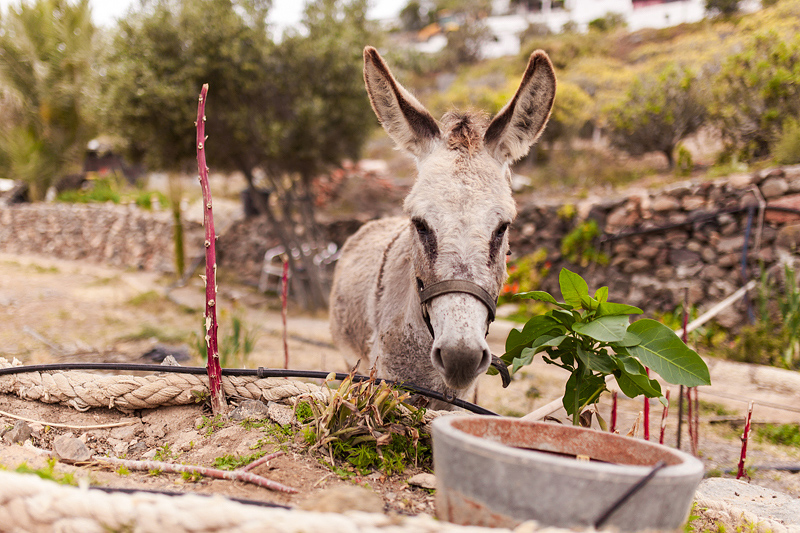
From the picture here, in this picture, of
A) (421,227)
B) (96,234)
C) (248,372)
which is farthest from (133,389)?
(96,234)

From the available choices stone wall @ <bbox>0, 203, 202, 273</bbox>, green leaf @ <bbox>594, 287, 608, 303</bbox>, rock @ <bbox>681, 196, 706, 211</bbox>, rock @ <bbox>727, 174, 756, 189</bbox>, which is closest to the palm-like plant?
stone wall @ <bbox>0, 203, 202, 273</bbox>

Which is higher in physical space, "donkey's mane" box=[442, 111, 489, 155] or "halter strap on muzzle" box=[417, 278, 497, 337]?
"donkey's mane" box=[442, 111, 489, 155]

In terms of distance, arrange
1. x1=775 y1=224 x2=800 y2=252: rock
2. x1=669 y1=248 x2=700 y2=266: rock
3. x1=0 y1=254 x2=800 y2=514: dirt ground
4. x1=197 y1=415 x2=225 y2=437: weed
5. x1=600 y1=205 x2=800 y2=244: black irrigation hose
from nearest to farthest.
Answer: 1. x1=0 y1=254 x2=800 y2=514: dirt ground
2. x1=197 y1=415 x2=225 y2=437: weed
3. x1=775 y1=224 x2=800 y2=252: rock
4. x1=600 y1=205 x2=800 y2=244: black irrigation hose
5. x1=669 y1=248 x2=700 y2=266: rock

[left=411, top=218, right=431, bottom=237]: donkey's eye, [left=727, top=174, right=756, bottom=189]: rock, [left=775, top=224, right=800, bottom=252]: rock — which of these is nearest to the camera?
[left=411, top=218, right=431, bottom=237]: donkey's eye

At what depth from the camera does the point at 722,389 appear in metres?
5.15

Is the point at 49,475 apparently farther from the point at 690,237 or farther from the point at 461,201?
the point at 690,237

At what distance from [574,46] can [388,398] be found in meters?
23.8

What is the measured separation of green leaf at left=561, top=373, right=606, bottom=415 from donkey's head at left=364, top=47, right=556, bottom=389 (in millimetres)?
419

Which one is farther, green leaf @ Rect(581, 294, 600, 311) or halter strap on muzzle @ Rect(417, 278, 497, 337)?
green leaf @ Rect(581, 294, 600, 311)

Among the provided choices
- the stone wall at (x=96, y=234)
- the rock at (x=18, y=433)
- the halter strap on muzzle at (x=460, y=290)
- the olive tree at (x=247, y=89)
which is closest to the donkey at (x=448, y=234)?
the halter strap on muzzle at (x=460, y=290)

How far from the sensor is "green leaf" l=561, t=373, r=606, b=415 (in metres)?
1.80

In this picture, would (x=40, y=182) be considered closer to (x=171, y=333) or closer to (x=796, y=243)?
(x=171, y=333)

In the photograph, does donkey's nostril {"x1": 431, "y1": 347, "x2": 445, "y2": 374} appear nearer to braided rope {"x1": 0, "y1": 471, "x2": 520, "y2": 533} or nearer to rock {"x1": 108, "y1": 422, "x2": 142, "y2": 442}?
braided rope {"x1": 0, "y1": 471, "x2": 520, "y2": 533}

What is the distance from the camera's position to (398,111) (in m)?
2.21
